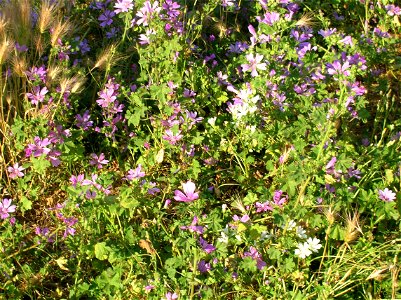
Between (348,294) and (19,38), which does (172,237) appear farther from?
(19,38)

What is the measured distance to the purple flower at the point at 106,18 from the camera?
13.4 feet

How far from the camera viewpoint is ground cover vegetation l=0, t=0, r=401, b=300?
2752 mm

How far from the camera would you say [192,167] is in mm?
3275

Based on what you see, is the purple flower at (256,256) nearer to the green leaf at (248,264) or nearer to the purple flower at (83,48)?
the green leaf at (248,264)

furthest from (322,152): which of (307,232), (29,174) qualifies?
(29,174)

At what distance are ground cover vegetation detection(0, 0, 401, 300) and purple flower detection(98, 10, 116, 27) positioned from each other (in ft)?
0.04

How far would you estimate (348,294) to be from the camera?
9.40 feet

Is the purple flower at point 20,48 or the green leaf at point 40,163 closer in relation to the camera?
the green leaf at point 40,163

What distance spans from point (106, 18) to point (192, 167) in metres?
1.37

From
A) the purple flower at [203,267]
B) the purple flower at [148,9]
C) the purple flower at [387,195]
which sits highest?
the purple flower at [148,9]

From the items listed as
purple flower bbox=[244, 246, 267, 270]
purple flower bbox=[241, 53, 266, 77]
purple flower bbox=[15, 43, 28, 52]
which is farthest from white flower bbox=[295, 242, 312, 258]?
purple flower bbox=[15, 43, 28, 52]

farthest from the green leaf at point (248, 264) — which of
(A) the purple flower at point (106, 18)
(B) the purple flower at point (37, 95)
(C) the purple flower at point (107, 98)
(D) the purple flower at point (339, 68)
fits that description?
(A) the purple flower at point (106, 18)

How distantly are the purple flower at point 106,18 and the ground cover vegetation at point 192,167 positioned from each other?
0.04ft

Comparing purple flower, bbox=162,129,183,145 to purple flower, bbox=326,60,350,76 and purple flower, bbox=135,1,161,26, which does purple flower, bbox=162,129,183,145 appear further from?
purple flower, bbox=326,60,350,76
